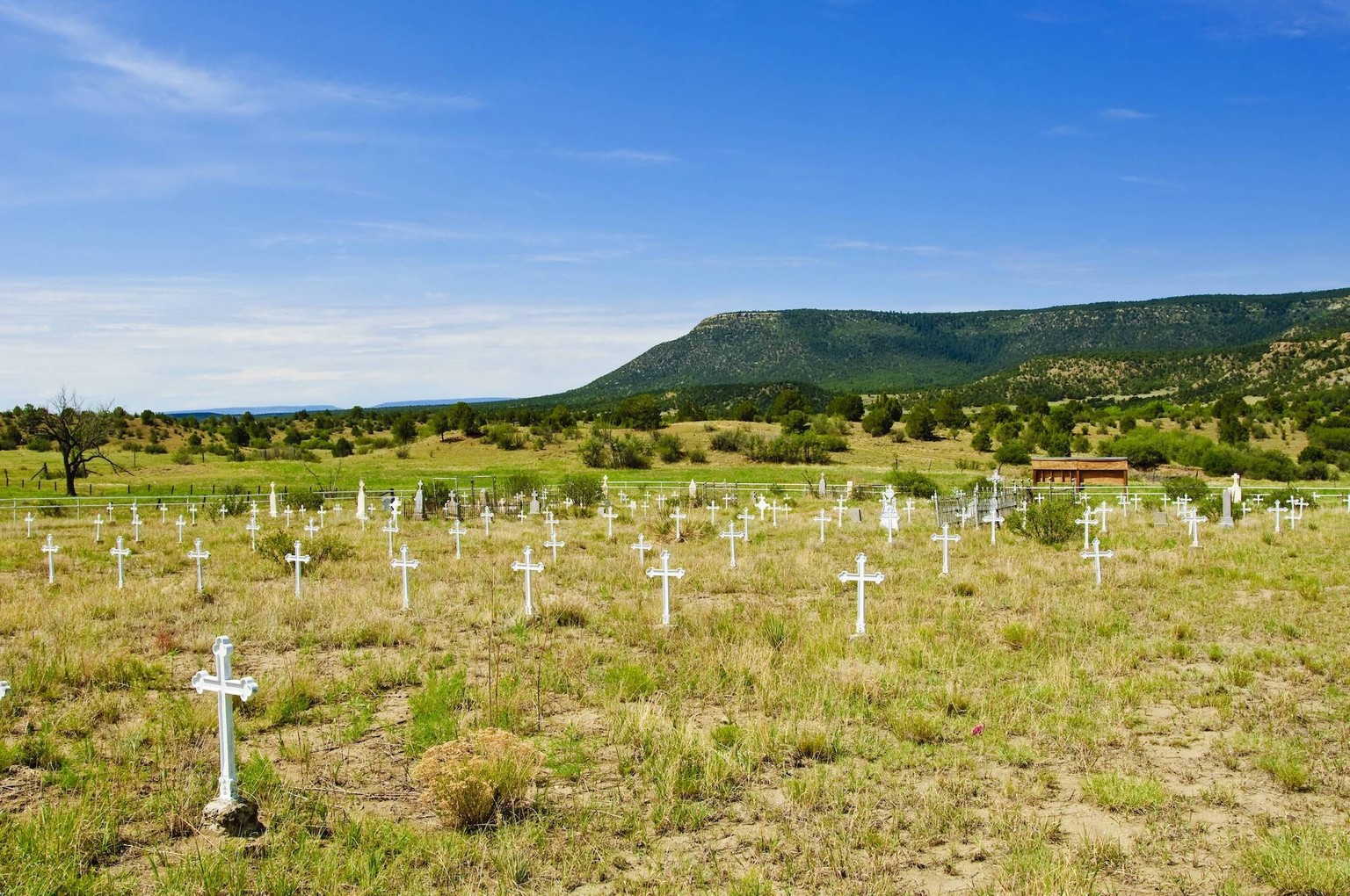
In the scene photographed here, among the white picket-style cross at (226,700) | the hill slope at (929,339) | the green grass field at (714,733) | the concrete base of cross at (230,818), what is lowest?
the green grass field at (714,733)

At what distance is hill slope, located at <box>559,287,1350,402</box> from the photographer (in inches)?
5974

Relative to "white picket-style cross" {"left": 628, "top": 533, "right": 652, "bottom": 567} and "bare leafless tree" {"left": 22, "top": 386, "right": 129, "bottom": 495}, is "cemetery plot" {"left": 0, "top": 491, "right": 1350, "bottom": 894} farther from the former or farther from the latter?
"bare leafless tree" {"left": 22, "top": 386, "right": 129, "bottom": 495}

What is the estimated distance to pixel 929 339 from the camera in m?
180

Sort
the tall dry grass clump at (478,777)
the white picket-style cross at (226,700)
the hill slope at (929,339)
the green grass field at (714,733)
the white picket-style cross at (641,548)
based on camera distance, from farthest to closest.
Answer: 1. the hill slope at (929,339)
2. the white picket-style cross at (641,548)
3. the tall dry grass clump at (478,777)
4. the white picket-style cross at (226,700)
5. the green grass field at (714,733)

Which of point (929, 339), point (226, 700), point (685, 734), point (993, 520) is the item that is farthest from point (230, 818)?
point (929, 339)

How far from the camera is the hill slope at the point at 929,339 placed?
15175 centimetres

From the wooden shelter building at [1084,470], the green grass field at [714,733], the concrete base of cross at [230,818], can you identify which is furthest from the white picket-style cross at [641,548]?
the wooden shelter building at [1084,470]

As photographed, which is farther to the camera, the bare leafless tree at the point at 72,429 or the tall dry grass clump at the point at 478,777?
the bare leafless tree at the point at 72,429

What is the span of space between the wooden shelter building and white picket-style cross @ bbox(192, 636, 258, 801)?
4613cm

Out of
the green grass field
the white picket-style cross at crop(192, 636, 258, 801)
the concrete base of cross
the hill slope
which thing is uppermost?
the hill slope

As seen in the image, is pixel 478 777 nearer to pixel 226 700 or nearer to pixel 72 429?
pixel 226 700

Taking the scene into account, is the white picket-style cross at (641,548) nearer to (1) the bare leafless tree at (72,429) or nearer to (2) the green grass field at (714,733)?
(2) the green grass field at (714,733)

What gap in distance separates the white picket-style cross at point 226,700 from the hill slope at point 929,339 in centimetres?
14147

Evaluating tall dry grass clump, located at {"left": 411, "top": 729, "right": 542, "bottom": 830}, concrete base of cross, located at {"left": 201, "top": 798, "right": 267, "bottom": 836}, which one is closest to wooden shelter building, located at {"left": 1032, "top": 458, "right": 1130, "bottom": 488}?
tall dry grass clump, located at {"left": 411, "top": 729, "right": 542, "bottom": 830}
